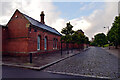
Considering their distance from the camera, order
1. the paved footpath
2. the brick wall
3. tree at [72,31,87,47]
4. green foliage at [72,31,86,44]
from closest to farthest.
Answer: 1. the paved footpath
2. the brick wall
3. tree at [72,31,87,47]
4. green foliage at [72,31,86,44]

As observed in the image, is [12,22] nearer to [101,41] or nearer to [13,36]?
[13,36]

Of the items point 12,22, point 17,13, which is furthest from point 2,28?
point 17,13

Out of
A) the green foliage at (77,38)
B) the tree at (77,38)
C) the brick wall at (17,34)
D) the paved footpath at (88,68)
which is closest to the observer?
the paved footpath at (88,68)

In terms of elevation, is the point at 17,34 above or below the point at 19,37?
above

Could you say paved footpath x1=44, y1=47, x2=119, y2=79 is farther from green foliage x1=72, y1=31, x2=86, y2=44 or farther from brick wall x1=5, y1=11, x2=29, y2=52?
green foliage x1=72, y1=31, x2=86, y2=44

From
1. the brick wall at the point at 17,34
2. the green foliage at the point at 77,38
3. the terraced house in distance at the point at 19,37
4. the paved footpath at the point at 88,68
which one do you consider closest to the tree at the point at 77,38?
the green foliage at the point at 77,38

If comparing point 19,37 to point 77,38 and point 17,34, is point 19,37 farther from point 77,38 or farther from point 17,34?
point 77,38

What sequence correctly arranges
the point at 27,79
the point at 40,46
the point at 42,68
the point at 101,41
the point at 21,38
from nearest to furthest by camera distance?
1. the point at 27,79
2. the point at 42,68
3. the point at 21,38
4. the point at 40,46
5. the point at 101,41

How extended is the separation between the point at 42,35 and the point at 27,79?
1136 centimetres

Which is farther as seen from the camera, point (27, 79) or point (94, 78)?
point (94, 78)

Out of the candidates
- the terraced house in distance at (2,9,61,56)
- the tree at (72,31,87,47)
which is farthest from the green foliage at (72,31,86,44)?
the terraced house in distance at (2,9,61,56)

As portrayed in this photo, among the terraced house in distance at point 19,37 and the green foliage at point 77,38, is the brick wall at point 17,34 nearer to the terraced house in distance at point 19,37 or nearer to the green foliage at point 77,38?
the terraced house in distance at point 19,37

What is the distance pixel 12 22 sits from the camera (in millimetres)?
13266

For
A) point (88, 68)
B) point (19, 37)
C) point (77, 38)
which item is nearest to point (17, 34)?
point (19, 37)
